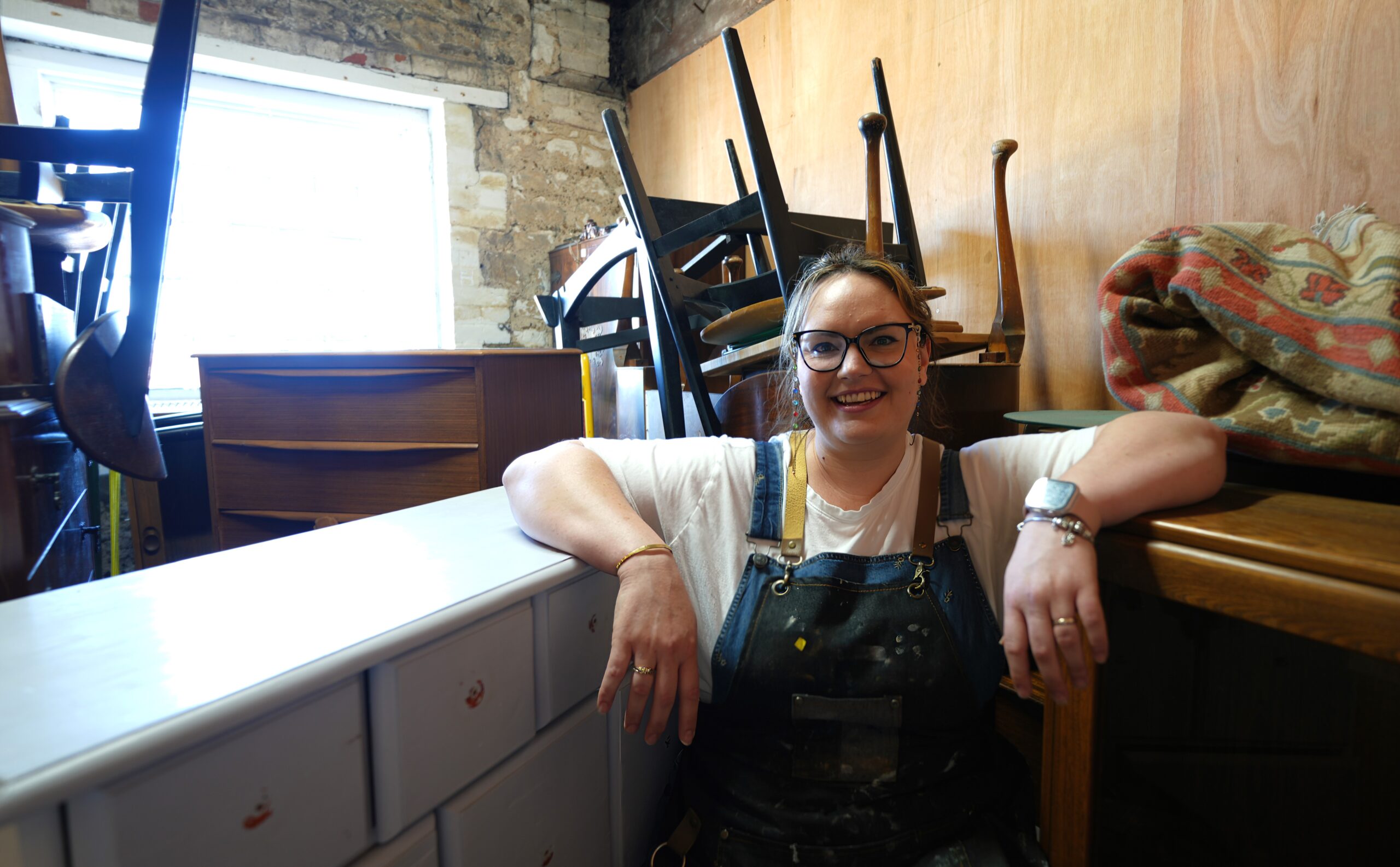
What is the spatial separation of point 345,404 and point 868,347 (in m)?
1.50

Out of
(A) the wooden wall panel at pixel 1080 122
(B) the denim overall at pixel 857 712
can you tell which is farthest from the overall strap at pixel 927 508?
(A) the wooden wall panel at pixel 1080 122

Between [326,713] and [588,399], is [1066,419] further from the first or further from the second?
[588,399]

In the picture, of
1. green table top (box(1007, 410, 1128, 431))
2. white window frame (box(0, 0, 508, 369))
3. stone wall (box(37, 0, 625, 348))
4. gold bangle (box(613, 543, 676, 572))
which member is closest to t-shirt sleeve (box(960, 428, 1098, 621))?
green table top (box(1007, 410, 1128, 431))

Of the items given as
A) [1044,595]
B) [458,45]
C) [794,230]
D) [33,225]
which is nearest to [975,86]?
[794,230]

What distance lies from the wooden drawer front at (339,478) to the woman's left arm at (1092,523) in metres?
1.44

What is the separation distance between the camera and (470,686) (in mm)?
731

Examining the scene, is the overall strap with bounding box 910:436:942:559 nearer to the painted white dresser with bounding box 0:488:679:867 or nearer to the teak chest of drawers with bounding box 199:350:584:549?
the painted white dresser with bounding box 0:488:679:867

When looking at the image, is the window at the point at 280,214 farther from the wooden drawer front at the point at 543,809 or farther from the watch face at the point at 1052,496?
the watch face at the point at 1052,496

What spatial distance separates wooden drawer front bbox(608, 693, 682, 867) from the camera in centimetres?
98

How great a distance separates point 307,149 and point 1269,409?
407 centimetres

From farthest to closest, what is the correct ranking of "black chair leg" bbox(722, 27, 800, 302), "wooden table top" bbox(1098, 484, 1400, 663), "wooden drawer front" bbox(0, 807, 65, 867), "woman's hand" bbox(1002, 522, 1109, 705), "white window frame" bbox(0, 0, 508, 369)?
"white window frame" bbox(0, 0, 508, 369), "black chair leg" bbox(722, 27, 800, 302), "woman's hand" bbox(1002, 522, 1109, 705), "wooden table top" bbox(1098, 484, 1400, 663), "wooden drawer front" bbox(0, 807, 65, 867)

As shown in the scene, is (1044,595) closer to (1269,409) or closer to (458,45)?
(1269,409)

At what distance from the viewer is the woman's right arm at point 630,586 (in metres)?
0.79

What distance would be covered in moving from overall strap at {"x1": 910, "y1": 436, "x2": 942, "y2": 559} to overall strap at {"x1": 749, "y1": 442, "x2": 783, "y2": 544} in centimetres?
19
